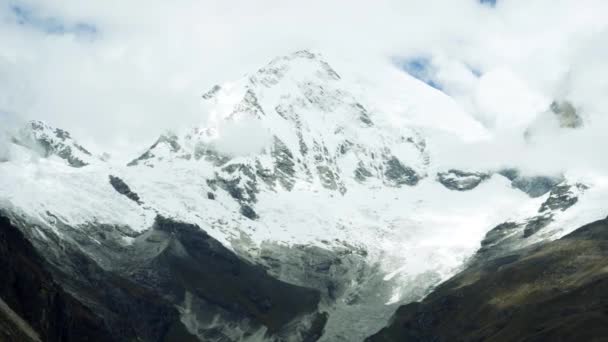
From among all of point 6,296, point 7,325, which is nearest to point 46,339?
point 6,296

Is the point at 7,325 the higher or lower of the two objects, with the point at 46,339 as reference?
higher

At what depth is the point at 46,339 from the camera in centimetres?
19838

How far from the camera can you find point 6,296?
198625 millimetres

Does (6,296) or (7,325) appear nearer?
(7,325)

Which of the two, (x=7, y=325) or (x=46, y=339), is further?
(x=46, y=339)

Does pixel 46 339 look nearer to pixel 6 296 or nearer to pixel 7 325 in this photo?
pixel 6 296

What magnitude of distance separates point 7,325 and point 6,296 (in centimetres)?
5640

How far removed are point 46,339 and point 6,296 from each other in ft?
41.1

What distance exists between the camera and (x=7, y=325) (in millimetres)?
145000

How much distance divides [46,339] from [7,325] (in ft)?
182
